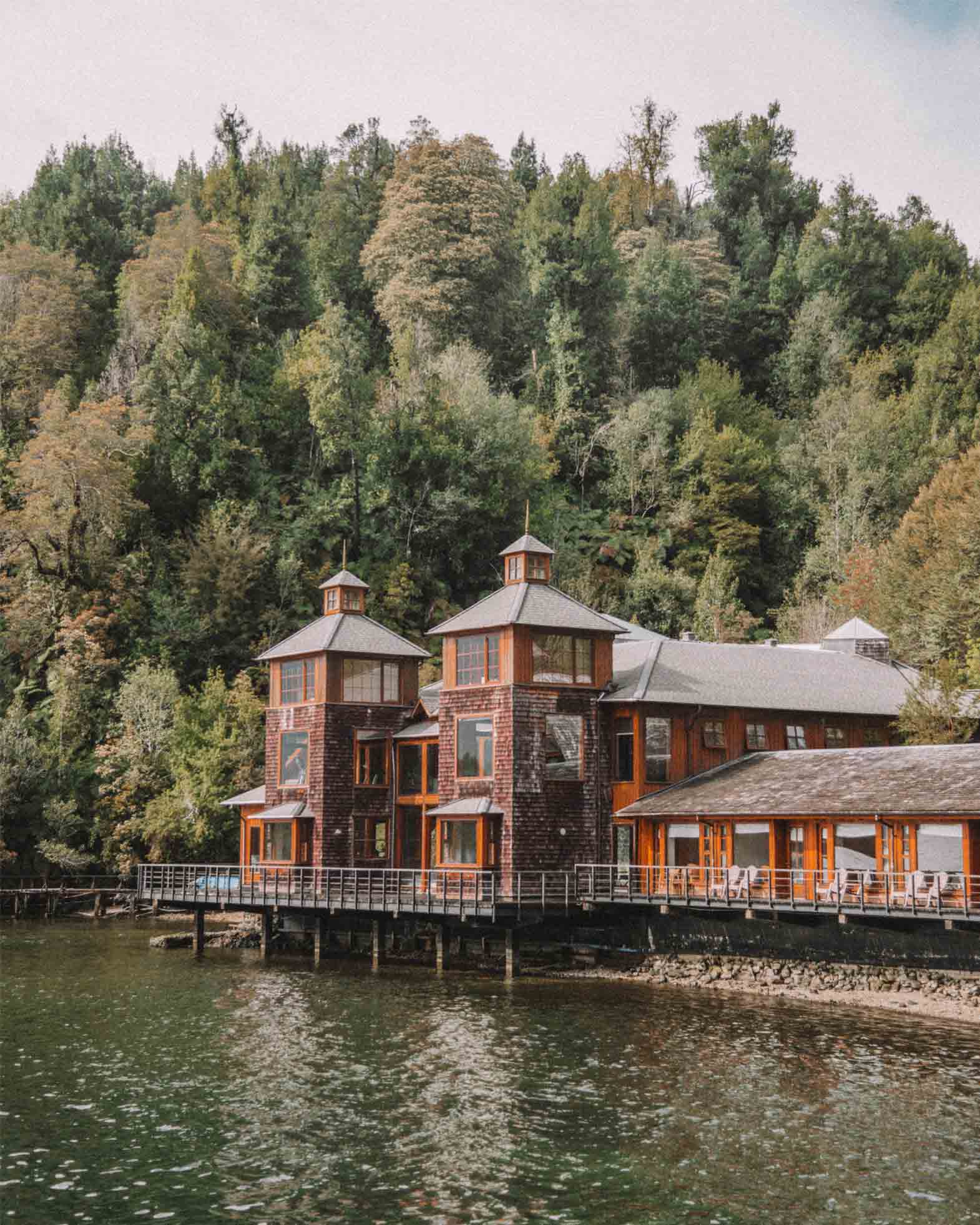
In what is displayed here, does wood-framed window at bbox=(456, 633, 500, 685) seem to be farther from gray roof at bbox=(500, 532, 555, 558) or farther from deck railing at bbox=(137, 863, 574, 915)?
deck railing at bbox=(137, 863, 574, 915)

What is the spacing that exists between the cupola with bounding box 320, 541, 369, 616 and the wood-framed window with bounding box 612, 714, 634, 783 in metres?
11.8

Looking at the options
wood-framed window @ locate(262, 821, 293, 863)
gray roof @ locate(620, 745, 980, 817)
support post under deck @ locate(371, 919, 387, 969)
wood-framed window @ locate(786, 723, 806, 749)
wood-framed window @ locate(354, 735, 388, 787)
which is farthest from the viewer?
wood-framed window @ locate(354, 735, 388, 787)

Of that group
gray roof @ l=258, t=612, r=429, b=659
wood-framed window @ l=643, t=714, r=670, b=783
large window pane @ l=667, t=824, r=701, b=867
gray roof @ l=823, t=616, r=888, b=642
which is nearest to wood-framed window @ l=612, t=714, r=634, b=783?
wood-framed window @ l=643, t=714, r=670, b=783

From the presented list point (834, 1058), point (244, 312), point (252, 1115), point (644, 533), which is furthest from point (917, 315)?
point (252, 1115)

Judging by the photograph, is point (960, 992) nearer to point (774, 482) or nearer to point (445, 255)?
point (774, 482)

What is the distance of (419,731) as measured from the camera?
48.5m

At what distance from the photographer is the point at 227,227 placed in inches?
3605

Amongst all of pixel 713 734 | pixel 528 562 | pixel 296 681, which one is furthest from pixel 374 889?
pixel 713 734

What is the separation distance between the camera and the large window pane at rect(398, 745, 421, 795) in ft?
160

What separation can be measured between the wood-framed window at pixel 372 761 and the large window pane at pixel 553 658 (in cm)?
803

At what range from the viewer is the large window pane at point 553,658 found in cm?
4397

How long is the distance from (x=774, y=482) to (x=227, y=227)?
40.8 metres

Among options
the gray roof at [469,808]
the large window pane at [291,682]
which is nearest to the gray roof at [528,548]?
the gray roof at [469,808]

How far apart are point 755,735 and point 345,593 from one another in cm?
1605
